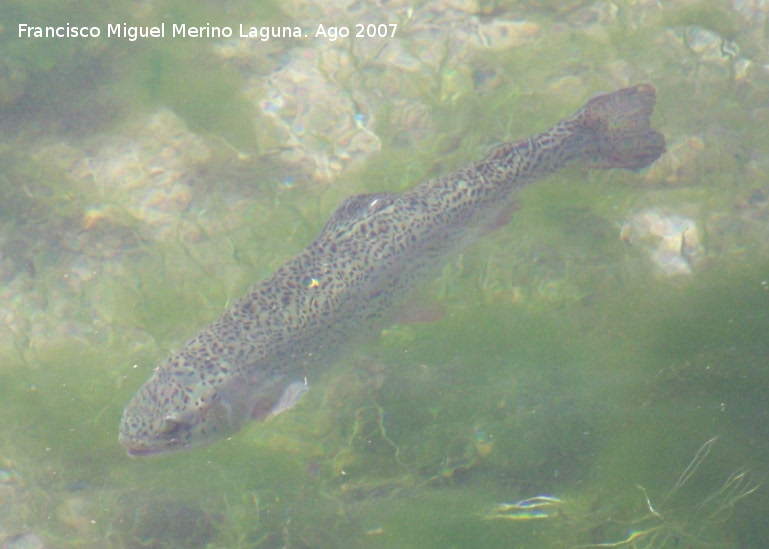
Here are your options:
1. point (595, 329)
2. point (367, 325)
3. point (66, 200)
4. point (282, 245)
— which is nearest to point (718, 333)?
point (595, 329)

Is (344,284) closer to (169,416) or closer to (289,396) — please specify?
(289,396)

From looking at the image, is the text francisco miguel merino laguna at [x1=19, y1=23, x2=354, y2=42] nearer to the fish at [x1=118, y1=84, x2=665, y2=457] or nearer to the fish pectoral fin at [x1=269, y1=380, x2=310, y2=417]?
the fish at [x1=118, y1=84, x2=665, y2=457]

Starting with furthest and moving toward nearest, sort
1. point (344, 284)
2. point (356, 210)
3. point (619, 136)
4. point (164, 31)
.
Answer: point (164, 31), point (619, 136), point (356, 210), point (344, 284)

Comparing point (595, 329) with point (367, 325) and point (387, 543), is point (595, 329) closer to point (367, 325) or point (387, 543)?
point (367, 325)

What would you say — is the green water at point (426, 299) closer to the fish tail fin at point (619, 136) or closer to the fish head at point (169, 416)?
the fish tail fin at point (619, 136)

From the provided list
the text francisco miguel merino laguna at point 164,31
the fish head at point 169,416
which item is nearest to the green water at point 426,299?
the text francisco miguel merino laguna at point 164,31

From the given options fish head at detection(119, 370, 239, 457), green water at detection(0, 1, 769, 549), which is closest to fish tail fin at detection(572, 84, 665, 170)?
green water at detection(0, 1, 769, 549)

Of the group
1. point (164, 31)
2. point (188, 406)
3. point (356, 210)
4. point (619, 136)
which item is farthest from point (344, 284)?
point (164, 31)
